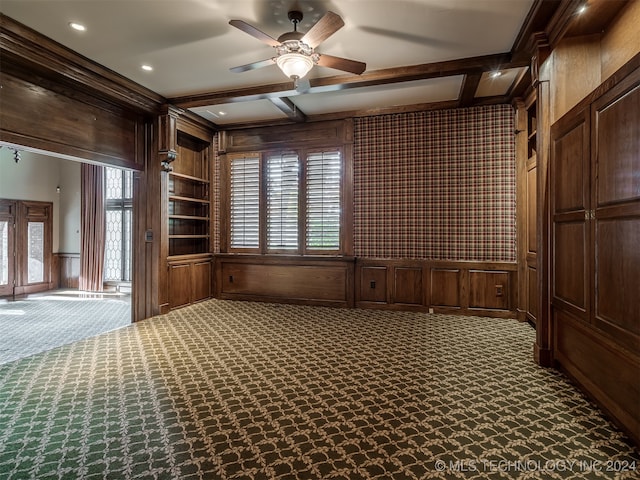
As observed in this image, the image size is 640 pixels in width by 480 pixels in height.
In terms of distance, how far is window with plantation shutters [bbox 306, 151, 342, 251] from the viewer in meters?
5.80

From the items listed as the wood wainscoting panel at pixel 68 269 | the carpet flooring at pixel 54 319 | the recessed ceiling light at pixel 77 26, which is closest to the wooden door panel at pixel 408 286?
the carpet flooring at pixel 54 319

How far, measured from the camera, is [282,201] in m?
6.10

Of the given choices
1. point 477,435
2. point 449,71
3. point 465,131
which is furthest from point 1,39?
point 465,131

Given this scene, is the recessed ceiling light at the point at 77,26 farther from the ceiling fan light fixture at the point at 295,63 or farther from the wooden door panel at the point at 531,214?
the wooden door panel at the point at 531,214

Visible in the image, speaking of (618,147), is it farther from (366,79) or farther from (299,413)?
(366,79)

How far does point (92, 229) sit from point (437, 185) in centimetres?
768

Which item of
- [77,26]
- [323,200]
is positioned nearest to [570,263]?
[323,200]

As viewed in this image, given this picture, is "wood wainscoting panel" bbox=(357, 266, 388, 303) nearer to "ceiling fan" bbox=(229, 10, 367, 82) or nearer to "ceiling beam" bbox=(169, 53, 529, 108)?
"ceiling beam" bbox=(169, 53, 529, 108)

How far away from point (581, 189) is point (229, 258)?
5.27 metres

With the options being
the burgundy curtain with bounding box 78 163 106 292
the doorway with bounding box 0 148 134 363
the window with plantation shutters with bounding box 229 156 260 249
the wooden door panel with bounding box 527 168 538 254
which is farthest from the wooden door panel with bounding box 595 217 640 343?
the burgundy curtain with bounding box 78 163 106 292

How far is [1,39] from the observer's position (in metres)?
3.14

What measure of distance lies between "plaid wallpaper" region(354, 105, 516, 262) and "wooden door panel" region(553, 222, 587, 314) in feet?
6.90

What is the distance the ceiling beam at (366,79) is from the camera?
12.4 feet

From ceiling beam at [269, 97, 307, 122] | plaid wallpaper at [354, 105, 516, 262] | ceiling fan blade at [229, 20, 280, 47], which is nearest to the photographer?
ceiling fan blade at [229, 20, 280, 47]
